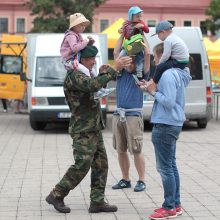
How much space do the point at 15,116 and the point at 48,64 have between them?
5.60 m

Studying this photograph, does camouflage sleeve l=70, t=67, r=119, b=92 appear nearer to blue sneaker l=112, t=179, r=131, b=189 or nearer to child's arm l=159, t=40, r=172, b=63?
child's arm l=159, t=40, r=172, b=63

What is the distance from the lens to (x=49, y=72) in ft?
53.3

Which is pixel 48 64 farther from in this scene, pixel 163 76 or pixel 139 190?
pixel 163 76

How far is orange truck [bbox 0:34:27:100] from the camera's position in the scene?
2250cm

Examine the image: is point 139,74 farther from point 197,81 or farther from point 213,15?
point 213,15

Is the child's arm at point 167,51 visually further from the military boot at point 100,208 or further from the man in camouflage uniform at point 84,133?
the military boot at point 100,208

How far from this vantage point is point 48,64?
1631 cm

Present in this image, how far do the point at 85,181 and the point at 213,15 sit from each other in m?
47.9

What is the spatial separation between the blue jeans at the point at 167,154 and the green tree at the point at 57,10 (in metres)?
35.3

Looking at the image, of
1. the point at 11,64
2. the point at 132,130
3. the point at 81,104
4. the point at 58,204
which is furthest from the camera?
the point at 11,64

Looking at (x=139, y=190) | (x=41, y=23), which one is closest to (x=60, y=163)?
(x=139, y=190)

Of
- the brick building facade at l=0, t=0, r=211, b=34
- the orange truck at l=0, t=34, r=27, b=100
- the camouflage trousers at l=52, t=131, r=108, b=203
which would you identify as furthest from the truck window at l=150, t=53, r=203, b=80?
the brick building facade at l=0, t=0, r=211, b=34

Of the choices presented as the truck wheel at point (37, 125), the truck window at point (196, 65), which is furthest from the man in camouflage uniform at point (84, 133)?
the truck window at point (196, 65)

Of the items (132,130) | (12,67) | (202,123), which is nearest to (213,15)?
(12,67)
